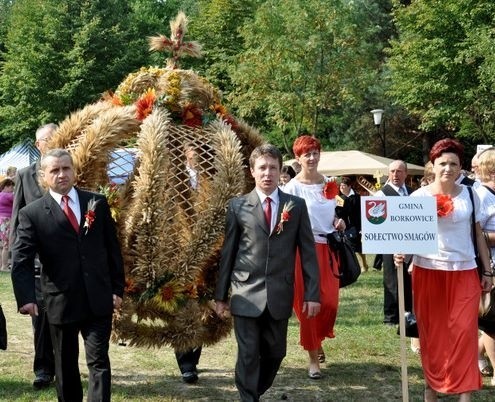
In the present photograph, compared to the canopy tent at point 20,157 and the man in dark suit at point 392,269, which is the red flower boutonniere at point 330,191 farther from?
the canopy tent at point 20,157

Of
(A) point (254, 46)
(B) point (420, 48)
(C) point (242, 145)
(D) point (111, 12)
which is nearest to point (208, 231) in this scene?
(C) point (242, 145)

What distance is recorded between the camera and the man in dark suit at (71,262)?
5062 mm

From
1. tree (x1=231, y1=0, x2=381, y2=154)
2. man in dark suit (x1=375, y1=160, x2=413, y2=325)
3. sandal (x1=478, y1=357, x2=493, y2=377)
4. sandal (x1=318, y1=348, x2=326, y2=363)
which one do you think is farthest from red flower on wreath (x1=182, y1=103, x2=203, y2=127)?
tree (x1=231, y1=0, x2=381, y2=154)

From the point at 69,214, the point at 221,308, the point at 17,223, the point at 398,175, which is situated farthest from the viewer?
the point at 398,175

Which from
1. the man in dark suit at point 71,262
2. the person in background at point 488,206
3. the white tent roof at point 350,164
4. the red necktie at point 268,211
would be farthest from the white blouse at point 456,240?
the white tent roof at point 350,164

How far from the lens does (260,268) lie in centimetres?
527

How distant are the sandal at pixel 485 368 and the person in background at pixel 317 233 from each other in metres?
1.50

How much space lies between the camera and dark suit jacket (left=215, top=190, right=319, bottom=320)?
5.25 metres

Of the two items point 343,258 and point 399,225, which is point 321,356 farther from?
point 399,225

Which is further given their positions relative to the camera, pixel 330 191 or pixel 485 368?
pixel 485 368

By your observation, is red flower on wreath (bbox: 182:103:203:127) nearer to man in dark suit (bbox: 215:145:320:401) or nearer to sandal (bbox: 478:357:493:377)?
man in dark suit (bbox: 215:145:320:401)

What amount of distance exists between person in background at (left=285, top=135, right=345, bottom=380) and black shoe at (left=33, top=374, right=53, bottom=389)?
2.33 metres

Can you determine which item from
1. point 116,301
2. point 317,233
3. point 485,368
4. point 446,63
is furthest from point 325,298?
point 446,63

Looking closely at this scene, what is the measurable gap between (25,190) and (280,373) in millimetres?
2946
